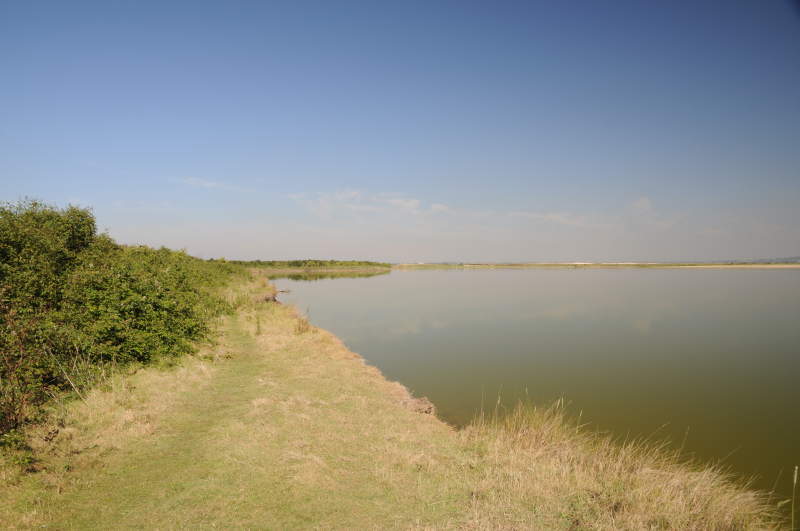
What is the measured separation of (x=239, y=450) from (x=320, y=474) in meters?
1.56

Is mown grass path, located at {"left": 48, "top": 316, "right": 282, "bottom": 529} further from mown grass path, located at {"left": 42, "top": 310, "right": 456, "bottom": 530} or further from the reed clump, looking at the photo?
the reed clump

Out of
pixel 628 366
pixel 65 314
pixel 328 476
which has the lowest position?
pixel 628 366

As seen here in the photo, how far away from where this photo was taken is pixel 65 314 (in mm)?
8234

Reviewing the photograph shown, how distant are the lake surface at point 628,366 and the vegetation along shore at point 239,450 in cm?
133

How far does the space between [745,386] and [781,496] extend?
261 inches

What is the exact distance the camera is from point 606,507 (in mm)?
4562

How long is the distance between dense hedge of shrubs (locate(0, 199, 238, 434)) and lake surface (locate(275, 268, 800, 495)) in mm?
7445

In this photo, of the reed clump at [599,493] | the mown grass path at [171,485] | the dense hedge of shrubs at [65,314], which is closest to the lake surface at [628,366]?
the reed clump at [599,493]

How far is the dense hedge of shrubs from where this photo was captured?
20.5 feet

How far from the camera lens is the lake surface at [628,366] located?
8.41 metres

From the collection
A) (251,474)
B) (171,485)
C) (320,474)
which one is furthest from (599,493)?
(171,485)

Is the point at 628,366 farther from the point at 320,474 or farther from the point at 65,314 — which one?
the point at 65,314

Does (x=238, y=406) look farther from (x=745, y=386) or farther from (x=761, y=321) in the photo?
(x=761, y=321)

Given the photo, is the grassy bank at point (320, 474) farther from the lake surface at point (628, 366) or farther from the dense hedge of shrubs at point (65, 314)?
the lake surface at point (628, 366)
